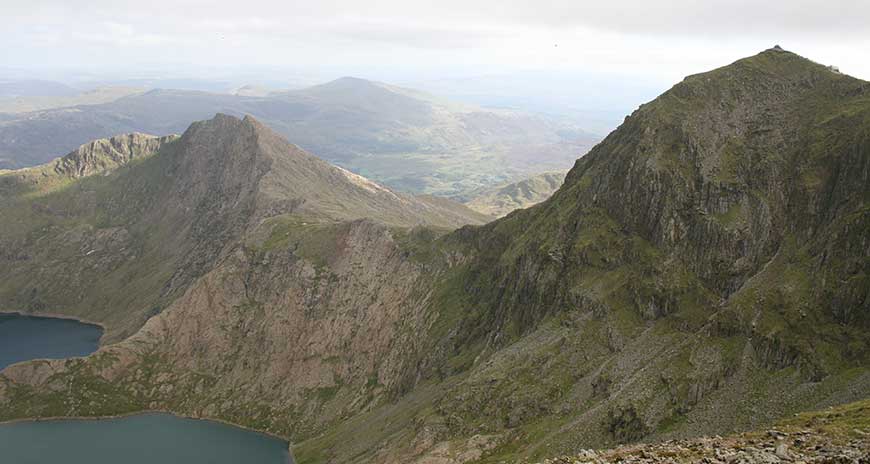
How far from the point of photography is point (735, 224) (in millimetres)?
120625

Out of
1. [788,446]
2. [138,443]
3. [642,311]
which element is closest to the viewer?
[788,446]

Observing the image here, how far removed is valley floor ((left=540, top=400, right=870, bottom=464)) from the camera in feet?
151

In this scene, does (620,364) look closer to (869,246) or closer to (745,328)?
(745,328)

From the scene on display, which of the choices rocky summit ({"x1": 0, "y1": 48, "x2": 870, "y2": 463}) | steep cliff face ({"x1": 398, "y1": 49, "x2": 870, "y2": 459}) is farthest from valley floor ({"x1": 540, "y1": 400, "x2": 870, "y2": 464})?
steep cliff face ({"x1": 398, "y1": 49, "x2": 870, "y2": 459})

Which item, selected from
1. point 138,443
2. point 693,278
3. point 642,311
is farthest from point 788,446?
point 138,443

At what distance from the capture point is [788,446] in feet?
160

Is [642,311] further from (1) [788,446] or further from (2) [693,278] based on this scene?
(1) [788,446]

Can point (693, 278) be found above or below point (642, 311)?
above

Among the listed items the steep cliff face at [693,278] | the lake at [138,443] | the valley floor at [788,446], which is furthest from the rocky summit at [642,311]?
the lake at [138,443]

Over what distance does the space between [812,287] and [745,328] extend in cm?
1235

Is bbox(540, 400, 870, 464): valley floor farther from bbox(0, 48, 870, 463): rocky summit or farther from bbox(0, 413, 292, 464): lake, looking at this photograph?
bbox(0, 413, 292, 464): lake

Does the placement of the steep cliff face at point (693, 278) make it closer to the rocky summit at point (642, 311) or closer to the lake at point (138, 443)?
the rocky summit at point (642, 311)

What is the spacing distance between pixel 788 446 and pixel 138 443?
170527 mm

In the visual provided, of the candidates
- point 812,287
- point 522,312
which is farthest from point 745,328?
point 522,312
